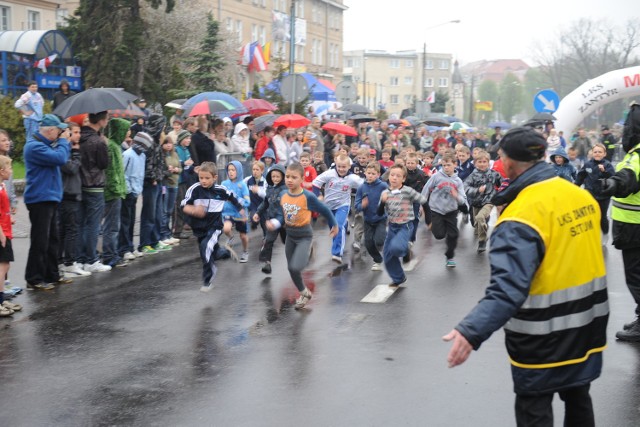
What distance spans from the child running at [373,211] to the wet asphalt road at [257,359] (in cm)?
111

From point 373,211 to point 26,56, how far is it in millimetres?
20813

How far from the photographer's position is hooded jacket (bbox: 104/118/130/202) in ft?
38.1

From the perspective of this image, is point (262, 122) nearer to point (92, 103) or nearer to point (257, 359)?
point (92, 103)

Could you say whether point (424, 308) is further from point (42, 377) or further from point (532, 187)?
point (532, 187)

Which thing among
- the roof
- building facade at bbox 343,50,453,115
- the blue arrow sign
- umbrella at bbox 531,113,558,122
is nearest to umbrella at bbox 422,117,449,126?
the blue arrow sign

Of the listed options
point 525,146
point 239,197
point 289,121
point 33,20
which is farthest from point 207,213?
point 33,20

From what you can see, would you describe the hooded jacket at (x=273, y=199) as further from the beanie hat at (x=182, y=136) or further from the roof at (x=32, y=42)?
the roof at (x=32, y=42)

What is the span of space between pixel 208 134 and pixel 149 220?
3127 mm

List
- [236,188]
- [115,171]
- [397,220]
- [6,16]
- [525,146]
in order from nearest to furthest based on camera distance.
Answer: [525,146]
[397,220]
[115,171]
[236,188]
[6,16]

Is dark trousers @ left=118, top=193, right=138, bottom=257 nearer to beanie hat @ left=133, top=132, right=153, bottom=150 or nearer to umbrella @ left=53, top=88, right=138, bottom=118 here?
beanie hat @ left=133, top=132, right=153, bottom=150

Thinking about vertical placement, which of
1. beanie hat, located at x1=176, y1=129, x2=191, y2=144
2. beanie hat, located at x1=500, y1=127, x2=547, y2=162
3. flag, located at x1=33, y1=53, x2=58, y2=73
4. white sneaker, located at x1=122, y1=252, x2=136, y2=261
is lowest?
white sneaker, located at x1=122, y1=252, x2=136, y2=261

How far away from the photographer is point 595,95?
28.3m

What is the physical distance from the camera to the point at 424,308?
930cm

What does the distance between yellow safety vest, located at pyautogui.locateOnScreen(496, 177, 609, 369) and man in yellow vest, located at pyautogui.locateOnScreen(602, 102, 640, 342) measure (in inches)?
139
